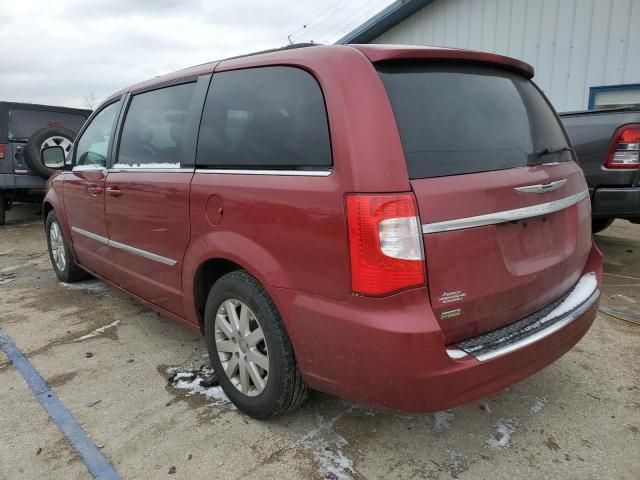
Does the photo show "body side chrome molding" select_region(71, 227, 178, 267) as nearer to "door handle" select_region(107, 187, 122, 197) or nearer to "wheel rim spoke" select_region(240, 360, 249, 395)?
"door handle" select_region(107, 187, 122, 197)

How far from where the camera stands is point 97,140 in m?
3.98

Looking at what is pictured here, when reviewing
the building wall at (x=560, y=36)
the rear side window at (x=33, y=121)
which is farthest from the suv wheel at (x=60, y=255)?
the building wall at (x=560, y=36)

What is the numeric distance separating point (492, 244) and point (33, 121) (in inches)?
346

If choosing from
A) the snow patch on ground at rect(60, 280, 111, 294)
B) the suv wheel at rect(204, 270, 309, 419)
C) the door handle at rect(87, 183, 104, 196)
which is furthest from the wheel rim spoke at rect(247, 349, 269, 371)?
the snow patch on ground at rect(60, 280, 111, 294)

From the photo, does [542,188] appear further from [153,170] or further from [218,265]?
[153,170]

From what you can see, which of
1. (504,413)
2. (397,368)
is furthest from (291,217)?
(504,413)

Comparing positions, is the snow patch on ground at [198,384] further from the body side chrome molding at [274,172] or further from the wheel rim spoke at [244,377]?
the body side chrome molding at [274,172]

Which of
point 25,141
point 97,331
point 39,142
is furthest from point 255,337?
point 25,141

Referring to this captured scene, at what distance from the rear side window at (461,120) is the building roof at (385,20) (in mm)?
8532

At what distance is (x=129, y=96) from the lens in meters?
3.54

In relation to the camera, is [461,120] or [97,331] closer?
[461,120]

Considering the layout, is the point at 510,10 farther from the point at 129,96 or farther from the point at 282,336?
the point at 282,336

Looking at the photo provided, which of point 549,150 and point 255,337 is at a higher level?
point 549,150

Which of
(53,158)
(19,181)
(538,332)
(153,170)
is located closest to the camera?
(538,332)
